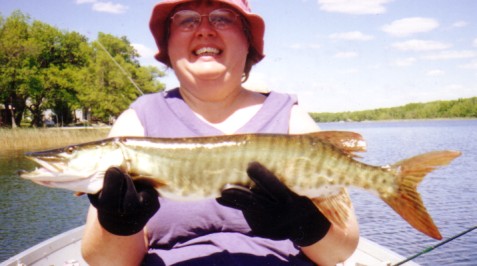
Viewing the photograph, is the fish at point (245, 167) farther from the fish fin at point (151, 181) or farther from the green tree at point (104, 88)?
the green tree at point (104, 88)

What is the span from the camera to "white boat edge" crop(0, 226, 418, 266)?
478 centimetres

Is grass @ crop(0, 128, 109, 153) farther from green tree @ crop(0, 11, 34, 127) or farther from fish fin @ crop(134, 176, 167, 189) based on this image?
fish fin @ crop(134, 176, 167, 189)

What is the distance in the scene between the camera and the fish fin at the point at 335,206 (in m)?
2.54

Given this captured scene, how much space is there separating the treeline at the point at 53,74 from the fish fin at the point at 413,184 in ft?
143

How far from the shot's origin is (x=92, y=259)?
265cm

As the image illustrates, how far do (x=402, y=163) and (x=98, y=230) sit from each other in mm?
1874

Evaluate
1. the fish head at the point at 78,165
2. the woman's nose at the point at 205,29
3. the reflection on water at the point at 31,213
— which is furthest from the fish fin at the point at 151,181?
the reflection on water at the point at 31,213

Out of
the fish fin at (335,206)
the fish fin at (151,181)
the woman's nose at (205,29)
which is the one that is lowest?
the fish fin at (335,206)

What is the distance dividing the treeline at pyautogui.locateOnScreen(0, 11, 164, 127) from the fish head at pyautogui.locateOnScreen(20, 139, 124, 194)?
1682 inches

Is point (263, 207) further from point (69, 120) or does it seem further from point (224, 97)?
point (69, 120)

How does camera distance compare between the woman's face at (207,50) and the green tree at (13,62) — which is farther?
the green tree at (13,62)

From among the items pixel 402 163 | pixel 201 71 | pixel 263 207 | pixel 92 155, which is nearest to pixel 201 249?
pixel 263 207

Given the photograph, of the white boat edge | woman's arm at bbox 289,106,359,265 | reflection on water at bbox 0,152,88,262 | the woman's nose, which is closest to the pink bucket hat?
the woman's nose

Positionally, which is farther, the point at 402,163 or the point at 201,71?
the point at 201,71
